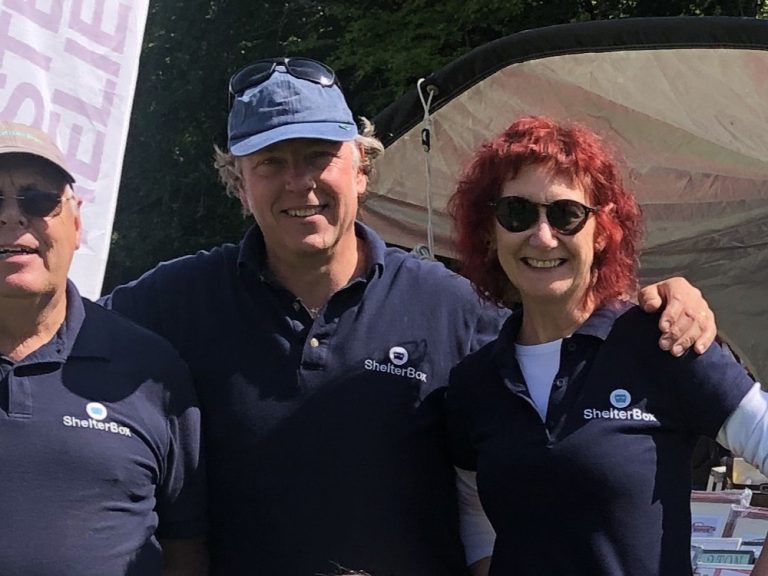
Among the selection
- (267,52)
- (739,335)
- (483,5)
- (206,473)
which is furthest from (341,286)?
(267,52)

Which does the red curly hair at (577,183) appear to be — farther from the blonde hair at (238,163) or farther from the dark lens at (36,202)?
the dark lens at (36,202)

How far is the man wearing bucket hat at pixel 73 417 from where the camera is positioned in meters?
A: 2.20

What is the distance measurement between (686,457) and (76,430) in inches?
50.2

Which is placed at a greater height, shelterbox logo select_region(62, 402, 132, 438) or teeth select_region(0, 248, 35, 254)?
teeth select_region(0, 248, 35, 254)

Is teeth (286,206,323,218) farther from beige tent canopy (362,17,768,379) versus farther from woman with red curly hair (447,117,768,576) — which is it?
beige tent canopy (362,17,768,379)

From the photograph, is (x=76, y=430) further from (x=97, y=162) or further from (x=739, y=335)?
(x=739, y=335)

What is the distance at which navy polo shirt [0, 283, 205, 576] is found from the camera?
2193mm

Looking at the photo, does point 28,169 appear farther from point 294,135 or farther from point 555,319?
point 555,319

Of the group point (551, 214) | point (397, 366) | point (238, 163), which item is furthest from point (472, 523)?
point (238, 163)

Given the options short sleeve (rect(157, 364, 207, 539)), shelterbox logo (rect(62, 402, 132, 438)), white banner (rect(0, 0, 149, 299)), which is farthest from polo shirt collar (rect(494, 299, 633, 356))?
white banner (rect(0, 0, 149, 299))

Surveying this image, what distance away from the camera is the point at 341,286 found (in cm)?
260

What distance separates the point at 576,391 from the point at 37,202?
1.26m

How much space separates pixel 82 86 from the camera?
4023 mm

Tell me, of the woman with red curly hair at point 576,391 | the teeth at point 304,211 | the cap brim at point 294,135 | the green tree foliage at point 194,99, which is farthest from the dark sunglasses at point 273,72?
the green tree foliage at point 194,99
